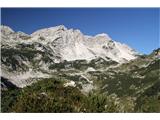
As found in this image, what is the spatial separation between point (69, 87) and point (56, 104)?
2.83m

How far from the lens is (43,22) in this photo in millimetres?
13109

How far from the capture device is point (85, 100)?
13.9 metres

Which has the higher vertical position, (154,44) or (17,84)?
(154,44)
